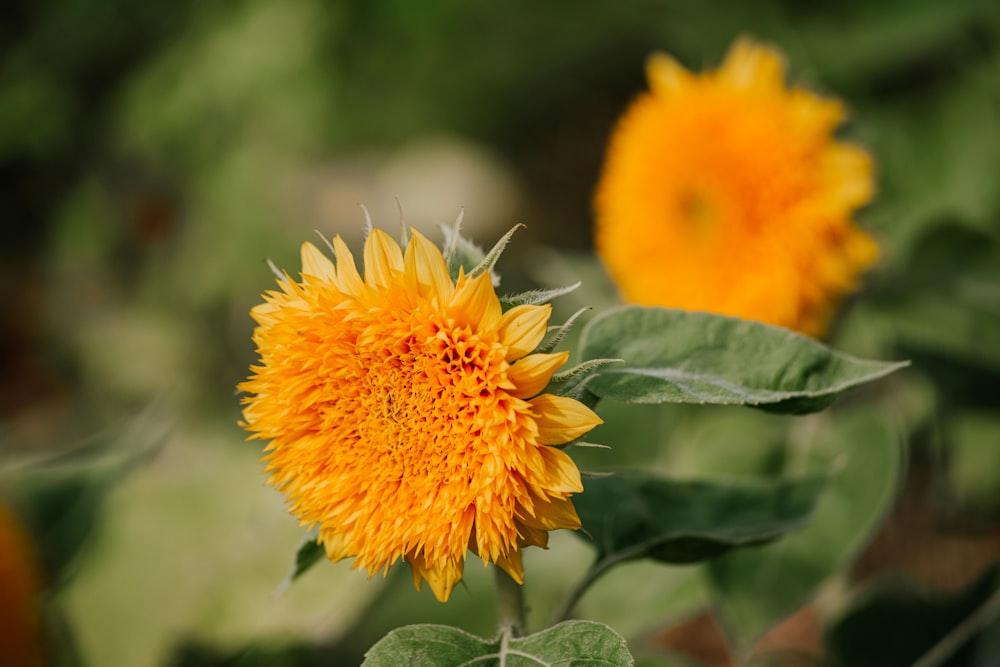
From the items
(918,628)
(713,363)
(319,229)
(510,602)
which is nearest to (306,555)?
(510,602)

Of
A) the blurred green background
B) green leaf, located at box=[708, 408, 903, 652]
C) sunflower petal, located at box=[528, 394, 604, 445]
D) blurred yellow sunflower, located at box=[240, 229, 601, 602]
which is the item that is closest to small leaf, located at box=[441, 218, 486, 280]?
blurred yellow sunflower, located at box=[240, 229, 601, 602]

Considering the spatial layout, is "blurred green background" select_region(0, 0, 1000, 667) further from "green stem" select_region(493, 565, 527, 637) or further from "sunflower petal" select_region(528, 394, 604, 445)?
"sunflower petal" select_region(528, 394, 604, 445)

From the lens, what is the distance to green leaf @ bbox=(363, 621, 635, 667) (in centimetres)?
68

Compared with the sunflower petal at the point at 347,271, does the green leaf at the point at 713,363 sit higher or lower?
lower

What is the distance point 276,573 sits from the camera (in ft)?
4.63

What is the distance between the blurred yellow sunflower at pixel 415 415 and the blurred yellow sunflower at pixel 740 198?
27.2 inches

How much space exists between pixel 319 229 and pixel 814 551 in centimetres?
190

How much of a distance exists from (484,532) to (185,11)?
8.42ft

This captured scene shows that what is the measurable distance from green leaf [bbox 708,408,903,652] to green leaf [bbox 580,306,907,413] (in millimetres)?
401

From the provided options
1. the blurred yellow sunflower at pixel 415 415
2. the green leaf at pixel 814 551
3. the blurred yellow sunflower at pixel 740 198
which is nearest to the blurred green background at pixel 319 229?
the green leaf at pixel 814 551

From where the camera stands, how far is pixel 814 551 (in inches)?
44.9

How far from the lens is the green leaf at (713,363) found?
746 millimetres

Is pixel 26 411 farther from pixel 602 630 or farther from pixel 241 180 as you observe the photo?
pixel 602 630

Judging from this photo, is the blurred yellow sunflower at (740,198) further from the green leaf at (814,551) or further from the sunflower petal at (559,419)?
the sunflower petal at (559,419)
